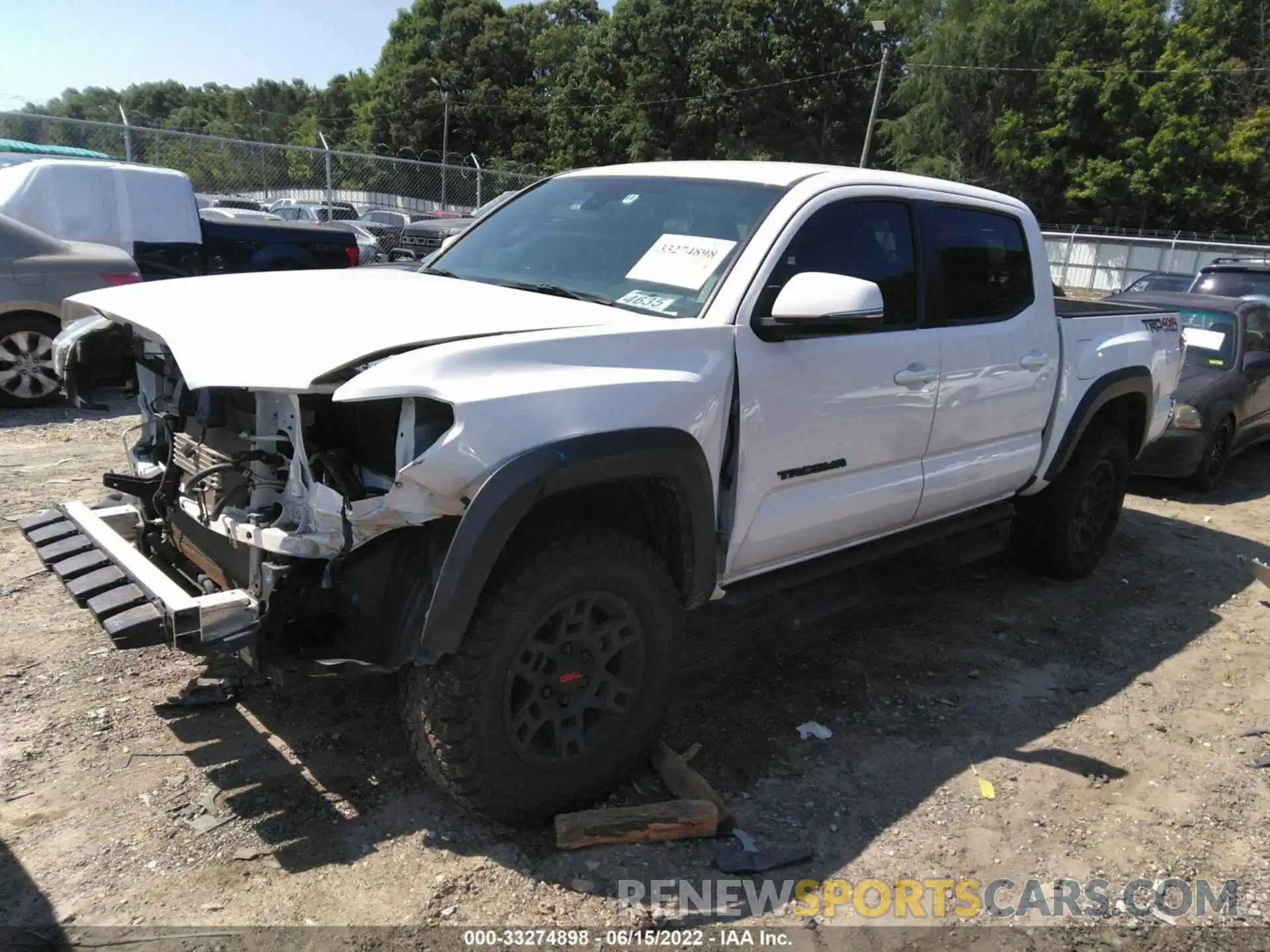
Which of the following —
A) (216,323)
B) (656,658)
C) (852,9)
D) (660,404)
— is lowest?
(656,658)

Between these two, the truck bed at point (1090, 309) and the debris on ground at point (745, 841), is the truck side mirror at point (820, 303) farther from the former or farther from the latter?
the truck bed at point (1090, 309)

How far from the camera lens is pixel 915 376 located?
3844mm

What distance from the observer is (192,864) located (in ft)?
9.01

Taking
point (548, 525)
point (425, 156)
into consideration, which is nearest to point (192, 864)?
point (548, 525)

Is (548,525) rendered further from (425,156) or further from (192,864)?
(425,156)

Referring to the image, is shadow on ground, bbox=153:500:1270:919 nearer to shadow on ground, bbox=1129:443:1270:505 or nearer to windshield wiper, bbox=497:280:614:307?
windshield wiper, bbox=497:280:614:307

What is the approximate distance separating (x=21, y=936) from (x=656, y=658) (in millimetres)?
1853

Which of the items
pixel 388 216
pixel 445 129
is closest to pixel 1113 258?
pixel 388 216

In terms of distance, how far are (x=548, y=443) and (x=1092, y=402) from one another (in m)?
3.57

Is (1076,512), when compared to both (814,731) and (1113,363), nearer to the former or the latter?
(1113,363)

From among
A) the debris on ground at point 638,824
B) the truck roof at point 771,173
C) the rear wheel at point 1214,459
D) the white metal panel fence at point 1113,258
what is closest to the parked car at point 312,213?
the rear wheel at point 1214,459

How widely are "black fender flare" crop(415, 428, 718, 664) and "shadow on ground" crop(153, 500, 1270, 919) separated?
819mm

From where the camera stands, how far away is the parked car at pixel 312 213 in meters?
19.3

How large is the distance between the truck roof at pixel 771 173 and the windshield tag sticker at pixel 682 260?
1.27 feet
